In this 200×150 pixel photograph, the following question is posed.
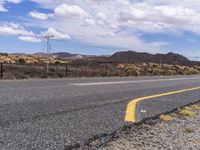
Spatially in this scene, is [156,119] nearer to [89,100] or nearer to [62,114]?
[62,114]

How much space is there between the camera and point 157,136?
7375mm

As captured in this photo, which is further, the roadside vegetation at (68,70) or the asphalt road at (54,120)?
the roadside vegetation at (68,70)

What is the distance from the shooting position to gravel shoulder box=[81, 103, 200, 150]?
6.50m

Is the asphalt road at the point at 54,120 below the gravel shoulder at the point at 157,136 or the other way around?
the other way around

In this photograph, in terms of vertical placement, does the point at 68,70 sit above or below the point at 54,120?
below

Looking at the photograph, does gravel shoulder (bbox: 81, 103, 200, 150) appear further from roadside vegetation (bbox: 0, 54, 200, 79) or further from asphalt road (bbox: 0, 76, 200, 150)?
roadside vegetation (bbox: 0, 54, 200, 79)

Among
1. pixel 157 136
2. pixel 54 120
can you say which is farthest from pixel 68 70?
pixel 157 136

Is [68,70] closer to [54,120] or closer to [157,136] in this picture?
[54,120]

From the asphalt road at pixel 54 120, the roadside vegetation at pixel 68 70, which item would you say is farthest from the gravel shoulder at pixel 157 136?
the roadside vegetation at pixel 68 70

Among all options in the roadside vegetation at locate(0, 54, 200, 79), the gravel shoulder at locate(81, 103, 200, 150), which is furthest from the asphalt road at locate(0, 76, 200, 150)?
the roadside vegetation at locate(0, 54, 200, 79)

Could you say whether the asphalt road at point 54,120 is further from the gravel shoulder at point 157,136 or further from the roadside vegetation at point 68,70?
the roadside vegetation at point 68,70

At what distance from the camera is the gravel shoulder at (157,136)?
6.50m

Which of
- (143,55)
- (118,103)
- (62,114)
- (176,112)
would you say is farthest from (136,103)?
(143,55)

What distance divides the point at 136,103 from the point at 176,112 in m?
1.65
